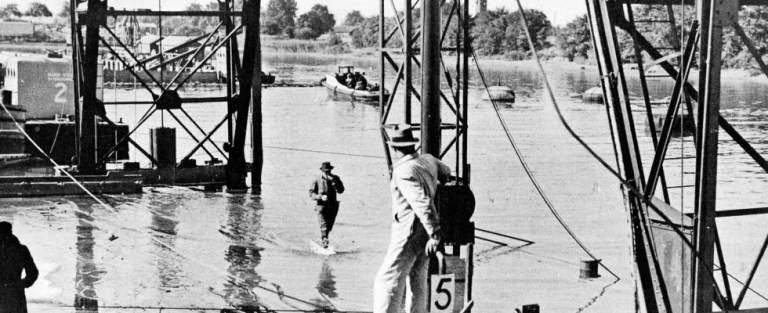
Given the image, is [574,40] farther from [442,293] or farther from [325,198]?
[442,293]

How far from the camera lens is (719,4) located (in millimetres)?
8078

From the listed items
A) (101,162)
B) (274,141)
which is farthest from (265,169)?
(274,141)

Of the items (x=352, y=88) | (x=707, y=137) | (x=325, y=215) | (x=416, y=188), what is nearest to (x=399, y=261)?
(x=416, y=188)

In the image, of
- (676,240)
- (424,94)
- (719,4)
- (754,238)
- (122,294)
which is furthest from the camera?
(754,238)

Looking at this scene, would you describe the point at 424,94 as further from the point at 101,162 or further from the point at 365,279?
the point at 101,162

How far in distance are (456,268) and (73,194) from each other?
11336 millimetres

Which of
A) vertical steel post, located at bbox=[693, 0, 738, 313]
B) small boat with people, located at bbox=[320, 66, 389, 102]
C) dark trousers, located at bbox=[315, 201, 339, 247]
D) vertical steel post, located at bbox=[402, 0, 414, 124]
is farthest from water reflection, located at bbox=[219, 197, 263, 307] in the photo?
small boat with people, located at bbox=[320, 66, 389, 102]

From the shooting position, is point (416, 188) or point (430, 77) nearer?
point (416, 188)

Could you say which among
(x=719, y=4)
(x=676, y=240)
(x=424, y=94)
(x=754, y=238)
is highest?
(x=719, y=4)

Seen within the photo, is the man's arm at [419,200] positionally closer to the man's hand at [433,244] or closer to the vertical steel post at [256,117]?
the man's hand at [433,244]

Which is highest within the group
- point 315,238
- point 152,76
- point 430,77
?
point 430,77

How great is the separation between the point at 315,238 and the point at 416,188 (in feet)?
31.2

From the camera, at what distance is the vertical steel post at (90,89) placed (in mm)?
20297

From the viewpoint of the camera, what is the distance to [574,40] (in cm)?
12312
